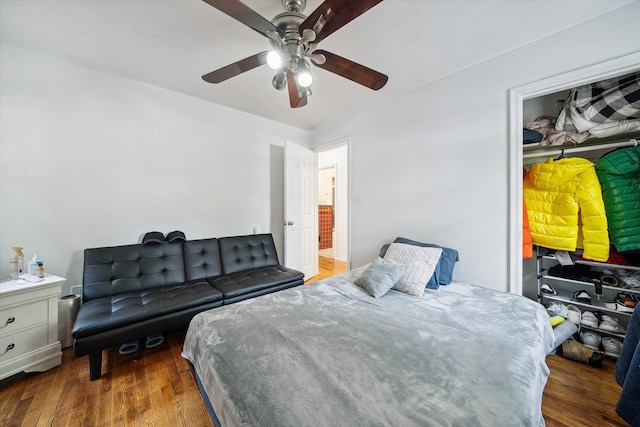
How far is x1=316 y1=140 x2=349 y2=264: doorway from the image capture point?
5188mm

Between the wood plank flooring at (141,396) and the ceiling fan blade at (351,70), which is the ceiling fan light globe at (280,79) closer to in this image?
the ceiling fan blade at (351,70)

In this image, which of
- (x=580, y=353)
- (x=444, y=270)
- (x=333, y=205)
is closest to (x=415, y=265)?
(x=444, y=270)

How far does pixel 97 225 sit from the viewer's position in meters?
2.31

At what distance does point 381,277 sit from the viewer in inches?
71.5

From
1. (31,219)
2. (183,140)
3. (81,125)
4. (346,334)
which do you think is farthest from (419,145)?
(31,219)

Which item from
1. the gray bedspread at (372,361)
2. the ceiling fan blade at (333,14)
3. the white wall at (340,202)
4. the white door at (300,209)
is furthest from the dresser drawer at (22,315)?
the white wall at (340,202)

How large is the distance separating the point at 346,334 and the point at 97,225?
8.77ft

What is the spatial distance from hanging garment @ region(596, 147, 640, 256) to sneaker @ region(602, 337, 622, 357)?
687mm

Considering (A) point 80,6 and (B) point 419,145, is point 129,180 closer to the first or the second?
(A) point 80,6

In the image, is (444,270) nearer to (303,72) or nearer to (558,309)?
(558,309)

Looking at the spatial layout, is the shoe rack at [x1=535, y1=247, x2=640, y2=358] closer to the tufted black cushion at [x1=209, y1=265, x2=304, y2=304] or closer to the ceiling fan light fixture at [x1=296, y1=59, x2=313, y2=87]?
the tufted black cushion at [x1=209, y1=265, x2=304, y2=304]

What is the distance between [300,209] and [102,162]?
2.35m

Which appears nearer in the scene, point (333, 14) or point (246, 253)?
point (333, 14)

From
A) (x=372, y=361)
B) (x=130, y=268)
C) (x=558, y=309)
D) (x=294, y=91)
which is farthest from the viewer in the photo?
(x=130, y=268)
